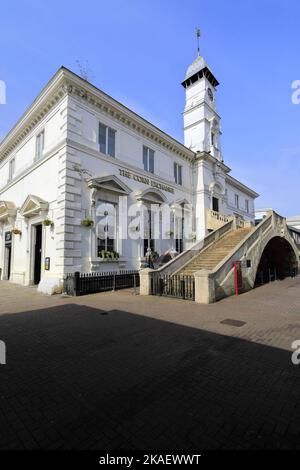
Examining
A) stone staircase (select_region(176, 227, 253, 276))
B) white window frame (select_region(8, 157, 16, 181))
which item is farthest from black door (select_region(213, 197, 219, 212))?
white window frame (select_region(8, 157, 16, 181))

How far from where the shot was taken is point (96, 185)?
13.4 metres

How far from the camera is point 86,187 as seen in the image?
43.9 ft

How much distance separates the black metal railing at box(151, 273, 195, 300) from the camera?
10.1m

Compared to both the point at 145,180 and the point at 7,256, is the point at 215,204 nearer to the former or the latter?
the point at 145,180

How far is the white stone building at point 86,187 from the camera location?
12852 mm

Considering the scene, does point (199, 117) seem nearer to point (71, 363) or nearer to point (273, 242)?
point (273, 242)

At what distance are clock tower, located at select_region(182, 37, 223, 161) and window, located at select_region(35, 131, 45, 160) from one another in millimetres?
15516

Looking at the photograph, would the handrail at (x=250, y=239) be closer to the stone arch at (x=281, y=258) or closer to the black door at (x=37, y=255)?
the stone arch at (x=281, y=258)

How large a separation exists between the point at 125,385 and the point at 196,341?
2214mm

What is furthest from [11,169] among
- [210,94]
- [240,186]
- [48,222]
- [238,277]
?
[240,186]

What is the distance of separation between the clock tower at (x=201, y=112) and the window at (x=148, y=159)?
8.13 meters

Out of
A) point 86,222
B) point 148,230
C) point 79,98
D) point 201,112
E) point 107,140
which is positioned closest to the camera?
point 86,222

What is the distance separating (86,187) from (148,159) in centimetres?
695
